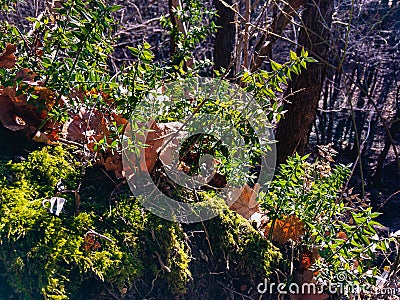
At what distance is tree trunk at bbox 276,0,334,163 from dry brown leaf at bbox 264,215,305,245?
1691 millimetres

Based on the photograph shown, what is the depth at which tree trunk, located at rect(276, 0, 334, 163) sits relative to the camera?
3.41 metres

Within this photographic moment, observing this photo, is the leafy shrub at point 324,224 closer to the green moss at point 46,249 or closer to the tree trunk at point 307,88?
the green moss at point 46,249

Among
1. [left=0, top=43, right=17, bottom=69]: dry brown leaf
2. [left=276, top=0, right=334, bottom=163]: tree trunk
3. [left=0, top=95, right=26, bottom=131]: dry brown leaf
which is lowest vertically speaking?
[left=276, top=0, right=334, bottom=163]: tree trunk

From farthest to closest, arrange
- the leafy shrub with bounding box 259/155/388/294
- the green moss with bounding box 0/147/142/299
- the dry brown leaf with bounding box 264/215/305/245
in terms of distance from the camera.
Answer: the dry brown leaf with bounding box 264/215/305/245, the leafy shrub with bounding box 259/155/388/294, the green moss with bounding box 0/147/142/299

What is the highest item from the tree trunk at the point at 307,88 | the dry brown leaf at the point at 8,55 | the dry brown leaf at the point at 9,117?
the dry brown leaf at the point at 8,55

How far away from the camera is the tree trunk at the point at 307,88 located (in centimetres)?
341

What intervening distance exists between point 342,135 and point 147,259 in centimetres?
523

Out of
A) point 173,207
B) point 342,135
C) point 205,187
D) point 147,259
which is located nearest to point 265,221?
point 205,187

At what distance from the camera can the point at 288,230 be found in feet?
5.75

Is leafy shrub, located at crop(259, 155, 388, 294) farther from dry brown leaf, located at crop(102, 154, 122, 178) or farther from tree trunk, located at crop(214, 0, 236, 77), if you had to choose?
tree trunk, located at crop(214, 0, 236, 77)

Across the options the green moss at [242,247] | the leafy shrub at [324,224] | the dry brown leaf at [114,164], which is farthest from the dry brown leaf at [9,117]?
the leafy shrub at [324,224]

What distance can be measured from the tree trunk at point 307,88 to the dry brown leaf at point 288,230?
169 centimetres

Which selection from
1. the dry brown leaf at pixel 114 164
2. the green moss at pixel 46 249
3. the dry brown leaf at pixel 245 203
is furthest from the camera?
the dry brown leaf at pixel 245 203

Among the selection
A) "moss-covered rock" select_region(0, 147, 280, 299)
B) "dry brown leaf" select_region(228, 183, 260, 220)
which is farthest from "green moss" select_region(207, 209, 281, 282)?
"dry brown leaf" select_region(228, 183, 260, 220)
